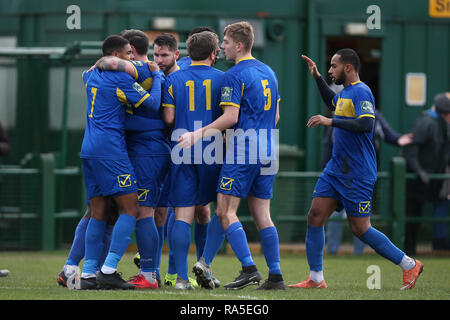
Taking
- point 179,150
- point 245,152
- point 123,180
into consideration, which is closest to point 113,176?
point 123,180

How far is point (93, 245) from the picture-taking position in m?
7.40

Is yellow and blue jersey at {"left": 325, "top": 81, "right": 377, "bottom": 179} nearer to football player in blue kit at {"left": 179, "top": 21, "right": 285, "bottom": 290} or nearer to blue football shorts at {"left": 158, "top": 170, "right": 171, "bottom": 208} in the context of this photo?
football player in blue kit at {"left": 179, "top": 21, "right": 285, "bottom": 290}

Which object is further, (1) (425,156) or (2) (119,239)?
(1) (425,156)

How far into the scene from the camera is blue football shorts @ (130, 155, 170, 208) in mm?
7562

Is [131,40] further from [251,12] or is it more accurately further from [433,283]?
[251,12]

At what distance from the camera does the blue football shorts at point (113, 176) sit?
7285mm

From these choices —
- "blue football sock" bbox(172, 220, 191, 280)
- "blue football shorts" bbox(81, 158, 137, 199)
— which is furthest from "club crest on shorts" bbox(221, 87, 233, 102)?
"blue football sock" bbox(172, 220, 191, 280)

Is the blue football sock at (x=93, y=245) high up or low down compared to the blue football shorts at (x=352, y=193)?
down

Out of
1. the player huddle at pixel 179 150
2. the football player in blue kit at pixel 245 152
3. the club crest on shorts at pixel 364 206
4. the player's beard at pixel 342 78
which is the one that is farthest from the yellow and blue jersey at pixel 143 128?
the club crest on shorts at pixel 364 206

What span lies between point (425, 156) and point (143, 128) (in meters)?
6.33

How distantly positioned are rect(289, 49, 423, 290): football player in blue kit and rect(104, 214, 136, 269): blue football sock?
1.57m

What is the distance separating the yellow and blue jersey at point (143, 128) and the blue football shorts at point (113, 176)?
0.82ft

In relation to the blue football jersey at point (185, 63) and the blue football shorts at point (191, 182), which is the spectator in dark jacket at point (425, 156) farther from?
the blue football shorts at point (191, 182)

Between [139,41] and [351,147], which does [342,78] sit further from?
[139,41]
